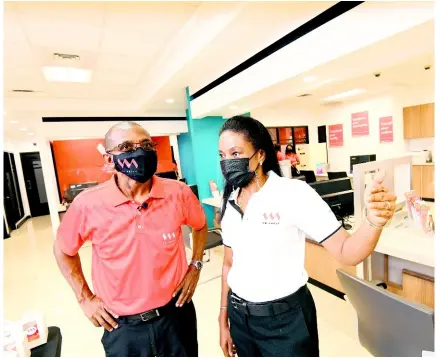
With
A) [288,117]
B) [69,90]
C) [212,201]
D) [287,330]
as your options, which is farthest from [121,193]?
[288,117]

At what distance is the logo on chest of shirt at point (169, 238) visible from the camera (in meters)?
1.25

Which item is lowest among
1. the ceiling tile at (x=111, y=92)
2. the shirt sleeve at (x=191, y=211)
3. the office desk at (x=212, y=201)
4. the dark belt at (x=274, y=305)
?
the office desk at (x=212, y=201)

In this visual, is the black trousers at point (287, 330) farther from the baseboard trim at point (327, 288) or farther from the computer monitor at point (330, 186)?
the computer monitor at point (330, 186)

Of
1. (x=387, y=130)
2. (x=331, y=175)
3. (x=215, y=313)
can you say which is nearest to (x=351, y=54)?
(x=215, y=313)

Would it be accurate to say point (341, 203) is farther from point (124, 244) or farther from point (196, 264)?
point (124, 244)

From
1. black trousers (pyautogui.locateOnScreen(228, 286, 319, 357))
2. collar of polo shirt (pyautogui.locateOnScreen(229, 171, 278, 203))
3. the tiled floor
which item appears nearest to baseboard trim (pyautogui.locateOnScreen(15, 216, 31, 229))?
the tiled floor

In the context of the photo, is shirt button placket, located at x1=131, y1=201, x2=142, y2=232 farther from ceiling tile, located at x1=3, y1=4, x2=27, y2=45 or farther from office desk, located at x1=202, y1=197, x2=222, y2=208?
office desk, located at x1=202, y1=197, x2=222, y2=208

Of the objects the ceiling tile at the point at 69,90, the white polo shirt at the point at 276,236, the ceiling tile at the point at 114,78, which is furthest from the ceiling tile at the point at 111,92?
the white polo shirt at the point at 276,236

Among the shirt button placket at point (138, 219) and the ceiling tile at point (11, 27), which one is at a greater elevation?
the ceiling tile at point (11, 27)

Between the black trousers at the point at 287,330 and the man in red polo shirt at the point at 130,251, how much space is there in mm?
394

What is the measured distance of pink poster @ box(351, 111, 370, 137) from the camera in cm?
728

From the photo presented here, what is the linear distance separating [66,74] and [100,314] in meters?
3.61

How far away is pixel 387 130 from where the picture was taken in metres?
6.83

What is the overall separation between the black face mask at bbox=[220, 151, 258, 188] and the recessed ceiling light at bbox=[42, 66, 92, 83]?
3.38 m
